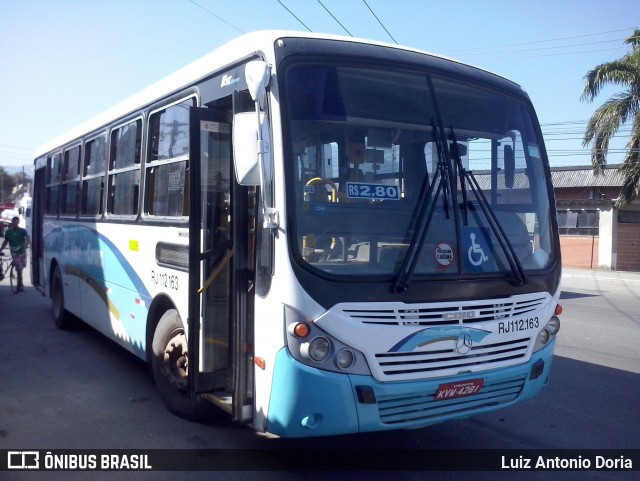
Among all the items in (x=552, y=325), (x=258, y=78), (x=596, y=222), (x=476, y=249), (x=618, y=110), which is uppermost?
(x=618, y=110)

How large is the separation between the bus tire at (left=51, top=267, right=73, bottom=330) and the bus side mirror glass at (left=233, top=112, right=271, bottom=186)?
714 centimetres

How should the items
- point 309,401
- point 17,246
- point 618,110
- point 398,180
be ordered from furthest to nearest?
1. point 618,110
2. point 17,246
3. point 398,180
4. point 309,401

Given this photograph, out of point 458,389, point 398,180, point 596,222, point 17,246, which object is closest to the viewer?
point 458,389

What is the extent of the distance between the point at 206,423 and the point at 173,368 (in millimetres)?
586

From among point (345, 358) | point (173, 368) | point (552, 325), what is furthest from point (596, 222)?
point (345, 358)

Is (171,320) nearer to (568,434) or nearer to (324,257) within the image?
(324,257)

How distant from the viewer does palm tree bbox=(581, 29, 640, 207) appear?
81.1ft

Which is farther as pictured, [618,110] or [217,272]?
[618,110]

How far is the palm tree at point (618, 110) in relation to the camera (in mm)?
24734

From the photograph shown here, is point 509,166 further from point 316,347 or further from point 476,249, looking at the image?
point 316,347

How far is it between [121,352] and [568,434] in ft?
19.2

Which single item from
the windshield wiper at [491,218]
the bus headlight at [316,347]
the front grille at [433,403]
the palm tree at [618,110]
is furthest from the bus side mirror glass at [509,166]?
the palm tree at [618,110]

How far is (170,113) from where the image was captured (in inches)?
254

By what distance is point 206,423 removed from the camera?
20.3ft
